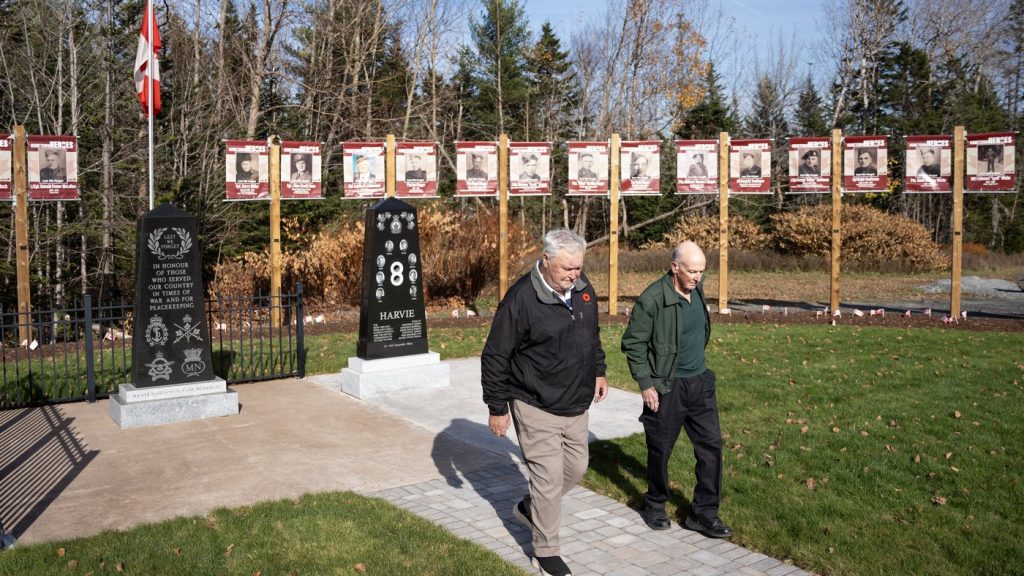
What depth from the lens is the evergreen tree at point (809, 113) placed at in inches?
1634

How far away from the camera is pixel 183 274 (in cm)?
878

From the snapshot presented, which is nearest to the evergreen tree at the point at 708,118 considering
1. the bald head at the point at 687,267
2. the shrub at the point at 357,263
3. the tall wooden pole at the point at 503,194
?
the shrub at the point at 357,263

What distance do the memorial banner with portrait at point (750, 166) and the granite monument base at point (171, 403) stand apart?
11315 millimetres

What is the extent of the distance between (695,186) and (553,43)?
25.4 m

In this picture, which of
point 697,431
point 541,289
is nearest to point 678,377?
Result: point 697,431

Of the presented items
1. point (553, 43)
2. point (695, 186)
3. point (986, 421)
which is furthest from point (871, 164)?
point (553, 43)

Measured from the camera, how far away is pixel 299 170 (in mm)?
15781

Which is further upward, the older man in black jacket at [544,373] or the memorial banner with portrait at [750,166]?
the memorial banner with portrait at [750,166]

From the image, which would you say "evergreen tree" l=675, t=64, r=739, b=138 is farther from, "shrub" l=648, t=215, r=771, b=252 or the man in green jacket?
the man in green jacket

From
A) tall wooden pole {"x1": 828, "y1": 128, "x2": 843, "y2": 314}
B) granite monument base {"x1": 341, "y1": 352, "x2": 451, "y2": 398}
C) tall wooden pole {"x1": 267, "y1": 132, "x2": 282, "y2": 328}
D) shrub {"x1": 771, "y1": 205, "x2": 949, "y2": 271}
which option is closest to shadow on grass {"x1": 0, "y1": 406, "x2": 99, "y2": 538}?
granite monument base {"x1": 341, "y1": 352, "x2": 451, "y2": 398}

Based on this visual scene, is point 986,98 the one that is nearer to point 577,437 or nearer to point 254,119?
point 254,119

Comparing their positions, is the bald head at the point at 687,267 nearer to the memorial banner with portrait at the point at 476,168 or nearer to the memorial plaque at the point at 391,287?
the memorial plaque at the point at 391,287

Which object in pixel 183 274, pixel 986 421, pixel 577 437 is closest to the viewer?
pixel 577 437

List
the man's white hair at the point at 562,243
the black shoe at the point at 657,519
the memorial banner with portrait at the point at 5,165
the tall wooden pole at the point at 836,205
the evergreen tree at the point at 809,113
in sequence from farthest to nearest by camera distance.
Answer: the evergreen tree at the point at 809,113
the tall wooden pole at the point at 836,205
the memorial banner with portrait at the point at 5,165
the black shoe at the point at 657,519
the man's white hair at the point at 562,243
